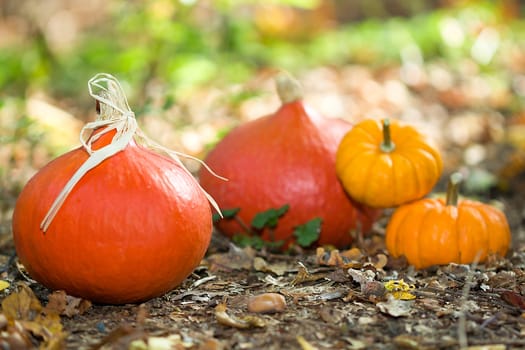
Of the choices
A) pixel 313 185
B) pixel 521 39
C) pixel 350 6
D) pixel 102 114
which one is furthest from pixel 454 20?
pixel 102 114

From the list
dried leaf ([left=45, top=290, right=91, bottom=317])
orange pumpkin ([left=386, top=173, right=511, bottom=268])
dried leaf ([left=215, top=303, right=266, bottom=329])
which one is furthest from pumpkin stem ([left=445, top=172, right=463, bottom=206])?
dried leaf ([left=45, top=290, right=91, bottom=317])

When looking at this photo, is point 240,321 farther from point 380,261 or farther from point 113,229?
point 380,261

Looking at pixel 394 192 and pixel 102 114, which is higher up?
pixel 102 114

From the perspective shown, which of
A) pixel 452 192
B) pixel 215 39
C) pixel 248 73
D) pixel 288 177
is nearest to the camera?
pixel 452 192

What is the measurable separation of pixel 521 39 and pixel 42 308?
8433 mm

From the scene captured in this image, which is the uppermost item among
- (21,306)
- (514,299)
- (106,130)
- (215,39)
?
(215,39)

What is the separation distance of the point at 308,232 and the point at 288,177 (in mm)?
256

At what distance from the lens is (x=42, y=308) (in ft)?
7.45

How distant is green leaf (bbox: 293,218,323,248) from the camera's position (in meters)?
3.04

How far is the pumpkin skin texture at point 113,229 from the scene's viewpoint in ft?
7.48

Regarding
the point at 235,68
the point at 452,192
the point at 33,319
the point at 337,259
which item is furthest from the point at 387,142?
the point at 235,68

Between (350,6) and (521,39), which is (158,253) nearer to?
(521,39)

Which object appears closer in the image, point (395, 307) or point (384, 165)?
point (395, 307)

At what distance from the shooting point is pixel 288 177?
3158mm
